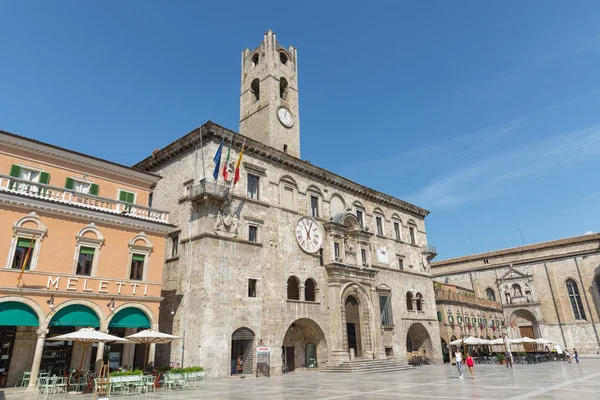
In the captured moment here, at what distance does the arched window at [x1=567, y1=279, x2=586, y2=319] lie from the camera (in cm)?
5328

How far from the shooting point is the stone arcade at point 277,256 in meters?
23.3

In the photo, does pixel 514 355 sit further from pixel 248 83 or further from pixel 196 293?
pixel 248 83

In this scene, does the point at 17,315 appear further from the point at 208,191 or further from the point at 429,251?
the point at 429,251

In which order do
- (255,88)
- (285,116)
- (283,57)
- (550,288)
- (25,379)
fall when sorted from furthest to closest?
(550,288), (283,57), (255,88), (285,116), (25,379)

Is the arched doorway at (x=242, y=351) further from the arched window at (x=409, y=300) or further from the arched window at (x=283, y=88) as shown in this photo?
the arched window at (x=283, y=88)

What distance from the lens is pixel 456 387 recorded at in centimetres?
1756

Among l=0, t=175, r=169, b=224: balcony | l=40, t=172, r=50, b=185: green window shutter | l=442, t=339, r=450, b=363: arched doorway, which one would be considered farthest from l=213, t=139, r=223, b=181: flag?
l=442, t=339, r=450, b=363: arched doorway

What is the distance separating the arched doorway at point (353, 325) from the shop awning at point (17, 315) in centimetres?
2064

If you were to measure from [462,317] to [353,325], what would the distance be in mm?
20488

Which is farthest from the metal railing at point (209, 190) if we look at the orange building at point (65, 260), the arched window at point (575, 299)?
the arched window at point (575, 299)

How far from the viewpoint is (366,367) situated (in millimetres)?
28156

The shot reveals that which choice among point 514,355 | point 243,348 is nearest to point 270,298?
point 243,348

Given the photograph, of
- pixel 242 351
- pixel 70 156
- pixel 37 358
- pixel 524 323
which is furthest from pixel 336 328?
pixel 524 323

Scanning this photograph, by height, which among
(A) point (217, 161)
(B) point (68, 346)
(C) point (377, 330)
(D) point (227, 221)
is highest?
(A) point (217, 161)
